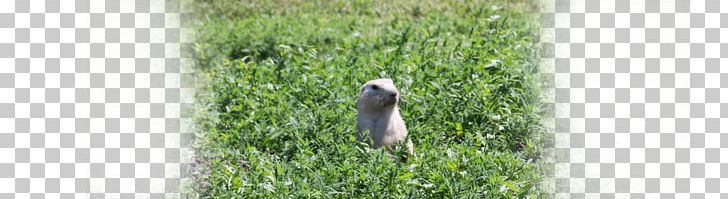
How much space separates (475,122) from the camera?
8.77 metres

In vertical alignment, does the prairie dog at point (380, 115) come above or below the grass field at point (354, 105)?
Result: above

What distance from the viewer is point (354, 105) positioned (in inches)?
350

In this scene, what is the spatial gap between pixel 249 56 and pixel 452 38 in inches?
75.9

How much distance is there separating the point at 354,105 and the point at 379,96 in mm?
899

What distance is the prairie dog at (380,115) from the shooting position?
802 centimetres

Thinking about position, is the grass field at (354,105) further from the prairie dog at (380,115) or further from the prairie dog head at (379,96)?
the prairie dog head at (379,96)

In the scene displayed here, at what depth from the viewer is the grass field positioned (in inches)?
290

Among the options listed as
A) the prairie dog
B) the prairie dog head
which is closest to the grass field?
the prairie dog

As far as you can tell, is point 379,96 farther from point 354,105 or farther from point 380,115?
point 354,105

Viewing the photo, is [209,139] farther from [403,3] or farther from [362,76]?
[403,3]

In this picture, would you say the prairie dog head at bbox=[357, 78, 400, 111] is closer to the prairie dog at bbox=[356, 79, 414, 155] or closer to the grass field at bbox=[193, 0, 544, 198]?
the prairie dog at bbox=[356, 79, 414, 155]

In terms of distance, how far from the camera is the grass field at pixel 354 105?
7.37 m

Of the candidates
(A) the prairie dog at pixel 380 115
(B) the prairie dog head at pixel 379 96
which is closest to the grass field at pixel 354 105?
(A) the prairie dog at pixel 380 115

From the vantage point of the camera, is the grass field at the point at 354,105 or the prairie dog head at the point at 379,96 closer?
the grass field at the point at 354,105
